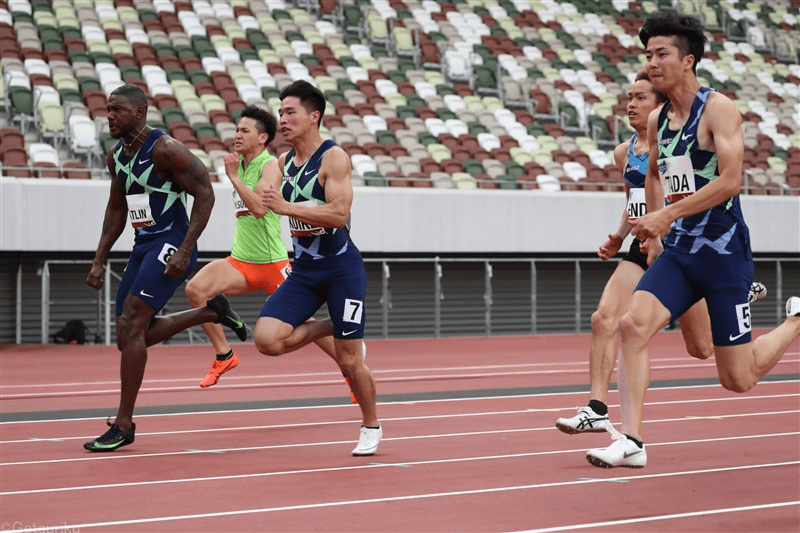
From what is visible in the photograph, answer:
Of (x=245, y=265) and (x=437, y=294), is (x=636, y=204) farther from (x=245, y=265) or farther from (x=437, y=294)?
(x=437, y=294)

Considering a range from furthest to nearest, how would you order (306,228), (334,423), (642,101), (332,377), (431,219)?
(431,219)
(332,377)
(334,423)
(642,101)
(306,228)

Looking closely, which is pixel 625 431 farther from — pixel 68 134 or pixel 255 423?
pixel 68 134

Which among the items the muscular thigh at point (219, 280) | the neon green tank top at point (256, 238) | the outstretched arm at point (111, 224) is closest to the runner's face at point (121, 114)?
the outstretched arm at point (111, 224)

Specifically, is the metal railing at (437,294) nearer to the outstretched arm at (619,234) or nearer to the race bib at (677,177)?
the outstretched arm at (619,234)

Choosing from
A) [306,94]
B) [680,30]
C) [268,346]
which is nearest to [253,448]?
[268,346]

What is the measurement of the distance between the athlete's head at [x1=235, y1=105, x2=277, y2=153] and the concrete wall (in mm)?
9598

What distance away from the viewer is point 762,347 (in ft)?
17.2

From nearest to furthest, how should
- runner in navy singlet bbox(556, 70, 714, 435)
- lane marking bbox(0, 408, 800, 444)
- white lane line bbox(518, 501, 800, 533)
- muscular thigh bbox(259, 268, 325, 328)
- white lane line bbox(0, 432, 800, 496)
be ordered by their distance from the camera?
white lane line bbox(518, 501, 800, 533) < white lane line bbox(0, 432, 800, 496) < runner in navy singlet bbox(556, 70, 714, 435) < muscular thigh bbox(259, 268, 325, 328) < lane marking bbox(0, 408, 800, 444)

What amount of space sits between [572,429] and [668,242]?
1.20 metres

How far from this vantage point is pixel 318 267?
6285 mm

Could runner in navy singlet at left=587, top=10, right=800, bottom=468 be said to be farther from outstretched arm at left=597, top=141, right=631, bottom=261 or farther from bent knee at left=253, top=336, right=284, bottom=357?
bent knee at left=253, top=336, right=284, bottom=357

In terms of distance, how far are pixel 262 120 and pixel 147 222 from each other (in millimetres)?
1782

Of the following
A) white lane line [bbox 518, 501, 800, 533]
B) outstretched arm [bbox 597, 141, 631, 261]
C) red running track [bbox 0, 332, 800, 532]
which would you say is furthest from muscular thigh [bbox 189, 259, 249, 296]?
white lane line [bbox 518, 501, 800, 533]

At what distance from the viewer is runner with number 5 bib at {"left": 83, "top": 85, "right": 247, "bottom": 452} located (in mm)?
6629
